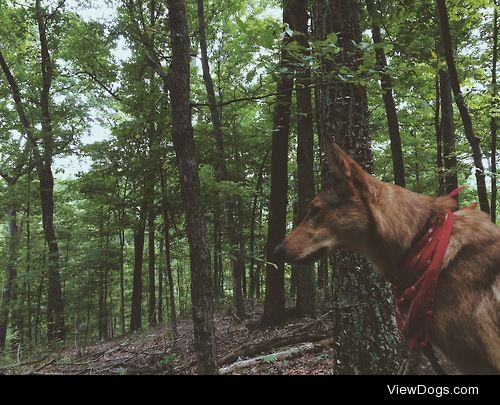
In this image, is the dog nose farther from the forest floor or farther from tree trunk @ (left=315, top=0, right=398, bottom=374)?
the forest floor

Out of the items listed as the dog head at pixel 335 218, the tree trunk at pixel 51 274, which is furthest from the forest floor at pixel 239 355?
the tree trunk at pixel 51 274

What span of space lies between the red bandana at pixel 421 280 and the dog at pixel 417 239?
0.11ft

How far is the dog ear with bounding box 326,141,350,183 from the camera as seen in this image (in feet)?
8.20

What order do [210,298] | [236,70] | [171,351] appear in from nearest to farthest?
[210,298], [171,351], [236,70]

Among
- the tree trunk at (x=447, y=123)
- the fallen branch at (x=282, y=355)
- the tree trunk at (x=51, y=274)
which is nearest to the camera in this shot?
the fallen branch at (x=282, y=355)

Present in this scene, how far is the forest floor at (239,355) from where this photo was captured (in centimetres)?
712

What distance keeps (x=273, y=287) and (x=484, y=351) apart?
8.77m

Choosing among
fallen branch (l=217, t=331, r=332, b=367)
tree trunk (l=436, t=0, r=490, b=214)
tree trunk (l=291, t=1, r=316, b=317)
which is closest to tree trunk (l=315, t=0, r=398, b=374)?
fallen branch (l=217, t=331, r=332, b=367)

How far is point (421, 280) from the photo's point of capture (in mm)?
2283

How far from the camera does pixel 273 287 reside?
10758mm

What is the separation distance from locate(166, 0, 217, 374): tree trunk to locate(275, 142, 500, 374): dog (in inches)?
101

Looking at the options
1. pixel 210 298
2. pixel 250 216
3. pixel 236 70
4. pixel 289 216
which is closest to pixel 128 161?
pixel 210 298

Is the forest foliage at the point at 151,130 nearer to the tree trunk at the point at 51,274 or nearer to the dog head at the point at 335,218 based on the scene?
the tree trunk at the point at 51,274
